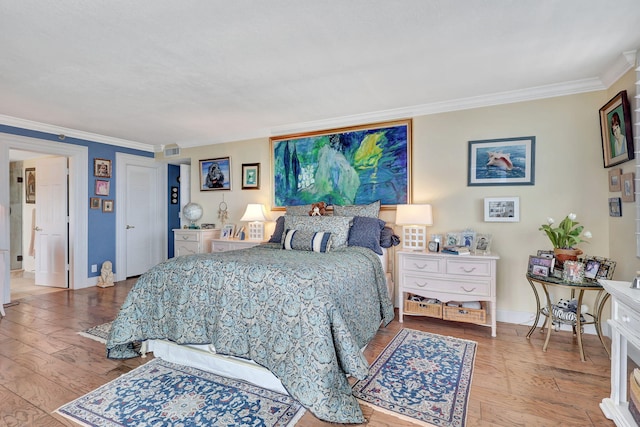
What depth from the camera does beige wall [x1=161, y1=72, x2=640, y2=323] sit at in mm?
2930

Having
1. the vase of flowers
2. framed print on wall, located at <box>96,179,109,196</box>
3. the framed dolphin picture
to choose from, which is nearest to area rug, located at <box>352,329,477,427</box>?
the vase of flowers

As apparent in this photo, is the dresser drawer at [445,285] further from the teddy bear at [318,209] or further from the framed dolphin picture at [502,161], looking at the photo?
the teddy bear at [318,209]

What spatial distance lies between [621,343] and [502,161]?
6.60 ft

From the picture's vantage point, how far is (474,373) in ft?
7.39

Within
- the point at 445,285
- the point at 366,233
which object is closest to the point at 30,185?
the point at 366,233

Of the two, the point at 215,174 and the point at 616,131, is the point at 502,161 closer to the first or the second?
the point at 616,131

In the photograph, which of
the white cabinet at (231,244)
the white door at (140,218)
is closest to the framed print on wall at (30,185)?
the white door at (140,218)

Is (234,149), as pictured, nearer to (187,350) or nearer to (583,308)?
(187,350)

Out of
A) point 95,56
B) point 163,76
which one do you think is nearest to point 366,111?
point 163,76

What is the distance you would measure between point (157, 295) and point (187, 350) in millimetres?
475

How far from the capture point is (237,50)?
2.34 meters

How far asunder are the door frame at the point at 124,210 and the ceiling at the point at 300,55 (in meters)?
1.54

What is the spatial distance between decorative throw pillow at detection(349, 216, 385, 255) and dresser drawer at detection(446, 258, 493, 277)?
2.31ft

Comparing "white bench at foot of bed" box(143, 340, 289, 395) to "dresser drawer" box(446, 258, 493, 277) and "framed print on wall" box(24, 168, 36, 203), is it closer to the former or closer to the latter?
"dresser drawer" box(446, 258, 493, 277)
